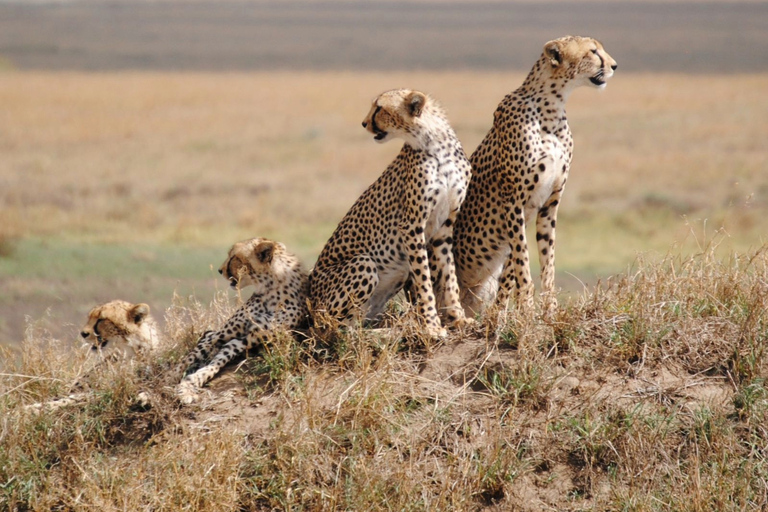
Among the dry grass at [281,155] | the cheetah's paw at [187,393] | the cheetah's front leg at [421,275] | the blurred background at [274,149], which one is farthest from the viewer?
the dry grass at [281,155]

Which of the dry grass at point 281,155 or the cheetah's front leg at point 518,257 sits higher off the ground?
the cheetah's front leg at point 518,257

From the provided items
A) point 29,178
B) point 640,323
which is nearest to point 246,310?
point 640,323

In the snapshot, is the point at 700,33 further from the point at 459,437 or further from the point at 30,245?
the point at 459,437

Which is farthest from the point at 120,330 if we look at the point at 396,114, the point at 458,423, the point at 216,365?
the point at 458,423

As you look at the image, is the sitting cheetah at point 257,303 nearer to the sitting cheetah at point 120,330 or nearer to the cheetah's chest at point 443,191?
the sitting cheetah at point 120,330

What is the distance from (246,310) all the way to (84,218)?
1341cm

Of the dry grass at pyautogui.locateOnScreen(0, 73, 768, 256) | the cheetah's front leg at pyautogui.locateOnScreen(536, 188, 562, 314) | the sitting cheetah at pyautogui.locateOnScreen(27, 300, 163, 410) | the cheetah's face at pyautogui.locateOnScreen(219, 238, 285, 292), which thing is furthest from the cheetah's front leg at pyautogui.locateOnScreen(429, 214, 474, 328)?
the dry grass at pyautogui.locateOnScreen(0, 73, 768, 256)

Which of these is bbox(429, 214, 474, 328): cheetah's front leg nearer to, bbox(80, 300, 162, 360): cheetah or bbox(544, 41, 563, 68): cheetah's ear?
bbox(544, 41, 563, 68): cheetah's ear

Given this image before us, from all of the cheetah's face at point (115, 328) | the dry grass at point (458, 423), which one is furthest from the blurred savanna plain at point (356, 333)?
the cheetah's face at point (115, 328)

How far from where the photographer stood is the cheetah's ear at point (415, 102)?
5002 mm

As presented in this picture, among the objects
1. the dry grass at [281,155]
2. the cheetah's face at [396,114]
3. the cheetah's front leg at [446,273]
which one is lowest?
the dry grass at [281,155]

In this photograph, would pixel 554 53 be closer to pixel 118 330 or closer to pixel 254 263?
pixel 254 263

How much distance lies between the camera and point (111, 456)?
4590 millimetres

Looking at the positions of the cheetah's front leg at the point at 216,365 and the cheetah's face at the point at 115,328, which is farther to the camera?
the cheetah's face at the point at 115,328
